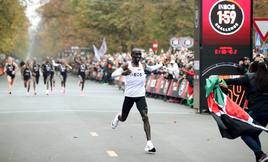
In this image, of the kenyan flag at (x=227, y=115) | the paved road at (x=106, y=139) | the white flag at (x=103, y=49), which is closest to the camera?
the kenyan flag at (x=227, y=115)

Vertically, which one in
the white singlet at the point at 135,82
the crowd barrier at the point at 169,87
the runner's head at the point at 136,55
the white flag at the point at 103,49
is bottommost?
the crowd barrier at the point at 169,87

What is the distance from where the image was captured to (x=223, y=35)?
21031 millimetres

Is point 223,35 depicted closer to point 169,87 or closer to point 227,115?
point 169,87

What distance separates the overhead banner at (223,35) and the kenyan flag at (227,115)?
9.76 m

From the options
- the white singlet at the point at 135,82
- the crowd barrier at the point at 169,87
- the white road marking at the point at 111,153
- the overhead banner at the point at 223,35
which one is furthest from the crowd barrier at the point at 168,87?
the white road marking at the point at 111,153

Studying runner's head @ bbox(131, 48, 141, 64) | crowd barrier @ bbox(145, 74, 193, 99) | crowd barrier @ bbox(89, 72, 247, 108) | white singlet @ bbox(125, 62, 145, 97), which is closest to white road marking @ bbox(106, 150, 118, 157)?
white singlet @ bbox(125, 62, 145, 97)

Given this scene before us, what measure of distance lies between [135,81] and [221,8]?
29.4 ft

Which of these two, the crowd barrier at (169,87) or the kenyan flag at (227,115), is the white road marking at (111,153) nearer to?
the kenyan flag at (227,115)

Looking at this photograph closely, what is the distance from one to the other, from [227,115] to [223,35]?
34.7ft

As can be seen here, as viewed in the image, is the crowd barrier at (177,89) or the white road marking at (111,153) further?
the crowd barrier at (177,89)

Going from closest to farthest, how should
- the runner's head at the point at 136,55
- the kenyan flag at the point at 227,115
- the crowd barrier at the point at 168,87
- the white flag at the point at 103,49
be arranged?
the kenyan flag at the point at 227,115, the runner's head at the point at 136,55, the crowd barrier at the point at 168,87, the white flag at the point at 103,49

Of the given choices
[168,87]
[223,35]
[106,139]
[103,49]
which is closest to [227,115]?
[106,139]

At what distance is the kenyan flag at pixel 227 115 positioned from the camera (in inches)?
413

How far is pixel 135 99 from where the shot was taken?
41.3 ft
